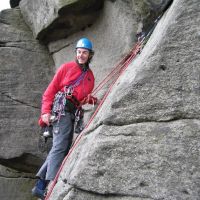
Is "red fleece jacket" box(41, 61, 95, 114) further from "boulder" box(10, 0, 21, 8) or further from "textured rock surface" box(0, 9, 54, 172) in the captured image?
"boulder" box(10, 0, 21, 8)

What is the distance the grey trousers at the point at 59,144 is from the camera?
252 inches

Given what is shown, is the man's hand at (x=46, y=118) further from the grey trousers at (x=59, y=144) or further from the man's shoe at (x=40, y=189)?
the man's shoe at (x=40, y=189)

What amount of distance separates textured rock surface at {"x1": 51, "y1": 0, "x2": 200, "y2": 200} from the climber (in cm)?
139

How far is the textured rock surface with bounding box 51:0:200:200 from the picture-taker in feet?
14.0

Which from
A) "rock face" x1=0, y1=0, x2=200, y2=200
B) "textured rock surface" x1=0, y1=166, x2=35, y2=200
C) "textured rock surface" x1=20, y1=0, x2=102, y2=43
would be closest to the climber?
"rock face" x1=0, y1=0, x2=200, y2=200

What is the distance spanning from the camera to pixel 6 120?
1019 centimetres

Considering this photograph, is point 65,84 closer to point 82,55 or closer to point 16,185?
point 82,55

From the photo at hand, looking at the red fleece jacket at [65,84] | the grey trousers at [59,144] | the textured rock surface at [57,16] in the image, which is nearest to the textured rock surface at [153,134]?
the grey trousers at [59,144]

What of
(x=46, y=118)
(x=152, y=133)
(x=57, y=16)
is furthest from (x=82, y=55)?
(x=57, y=16)

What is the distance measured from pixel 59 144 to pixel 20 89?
4.33 m

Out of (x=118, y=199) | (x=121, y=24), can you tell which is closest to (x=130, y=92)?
(x=118, y=199)

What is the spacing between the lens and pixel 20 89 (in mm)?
10469

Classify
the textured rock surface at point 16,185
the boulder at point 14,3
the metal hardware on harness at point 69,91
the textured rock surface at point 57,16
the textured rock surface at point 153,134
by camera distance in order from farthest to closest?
the boulder at point 14,3 → the textured rock surface at point 16,185 → the textured rock surface at point 57,16 → the metal hardware on harness at point 69,91 → the textured rock surface at point 153,134

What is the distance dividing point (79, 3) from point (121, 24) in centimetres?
119
